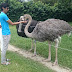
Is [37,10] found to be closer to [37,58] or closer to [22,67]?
[37,58]

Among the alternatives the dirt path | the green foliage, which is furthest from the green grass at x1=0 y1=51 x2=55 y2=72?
the green foliage

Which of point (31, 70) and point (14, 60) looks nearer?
point (31, 70)

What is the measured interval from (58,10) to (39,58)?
1297 centimetres

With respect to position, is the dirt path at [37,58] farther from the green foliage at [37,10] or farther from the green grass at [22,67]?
the green foliage at [37,10]

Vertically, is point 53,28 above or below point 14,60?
above

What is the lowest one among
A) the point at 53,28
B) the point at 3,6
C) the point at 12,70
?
the point at 12,70

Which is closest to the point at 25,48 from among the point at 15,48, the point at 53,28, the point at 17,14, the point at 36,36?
the point at 15,48

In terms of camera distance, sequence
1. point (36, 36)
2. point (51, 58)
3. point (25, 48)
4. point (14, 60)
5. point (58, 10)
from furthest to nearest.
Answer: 1. point (58, 10)
2. point (25, 48)
3. point (51, 58)
4. point (14, 60)
5. point (36, 36)

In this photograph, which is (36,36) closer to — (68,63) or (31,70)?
(31,70)

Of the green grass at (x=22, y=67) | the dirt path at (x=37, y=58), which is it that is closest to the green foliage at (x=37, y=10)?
the dirt path at (x=37, y=58)

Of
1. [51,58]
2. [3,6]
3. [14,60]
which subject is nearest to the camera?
[3,6]

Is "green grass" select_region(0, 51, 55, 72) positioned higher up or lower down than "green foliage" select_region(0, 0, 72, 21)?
lower down

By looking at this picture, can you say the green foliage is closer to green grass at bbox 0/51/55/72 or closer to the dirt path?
the dirt path

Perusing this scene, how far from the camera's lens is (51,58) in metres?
4.84
